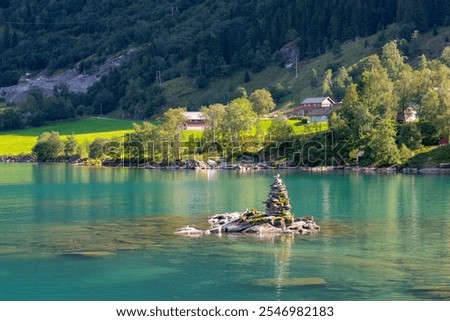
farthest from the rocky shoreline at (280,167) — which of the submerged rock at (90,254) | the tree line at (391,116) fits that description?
the submerged rock at (90,254)

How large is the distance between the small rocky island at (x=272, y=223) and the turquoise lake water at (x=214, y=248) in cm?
221

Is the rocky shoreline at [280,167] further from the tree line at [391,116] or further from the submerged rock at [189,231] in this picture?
the submerged rock at [189,231]

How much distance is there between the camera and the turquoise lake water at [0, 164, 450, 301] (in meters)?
52.3

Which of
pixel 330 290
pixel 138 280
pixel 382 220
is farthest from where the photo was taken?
pixel 382 220

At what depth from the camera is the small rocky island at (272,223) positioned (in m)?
74.8

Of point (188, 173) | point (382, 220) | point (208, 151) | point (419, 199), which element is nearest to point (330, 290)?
point (382, 220)

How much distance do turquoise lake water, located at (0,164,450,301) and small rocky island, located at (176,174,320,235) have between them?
2211 millimetres

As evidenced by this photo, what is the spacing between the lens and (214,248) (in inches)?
2613

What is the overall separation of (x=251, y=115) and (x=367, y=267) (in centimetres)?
14114

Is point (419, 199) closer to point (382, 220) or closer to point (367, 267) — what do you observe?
point (382, 220)

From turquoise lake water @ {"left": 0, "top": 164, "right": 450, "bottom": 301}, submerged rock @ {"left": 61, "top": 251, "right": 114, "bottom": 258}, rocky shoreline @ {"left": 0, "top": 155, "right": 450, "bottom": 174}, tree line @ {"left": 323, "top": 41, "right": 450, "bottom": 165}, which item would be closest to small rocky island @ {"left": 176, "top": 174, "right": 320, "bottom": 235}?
turquoise lake water @ {"left": 0, "top": 164, "right": 450, "bottom": 301}

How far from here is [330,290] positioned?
169ft

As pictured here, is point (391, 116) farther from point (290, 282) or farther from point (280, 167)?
point (290, 282)

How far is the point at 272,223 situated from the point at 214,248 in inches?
400
